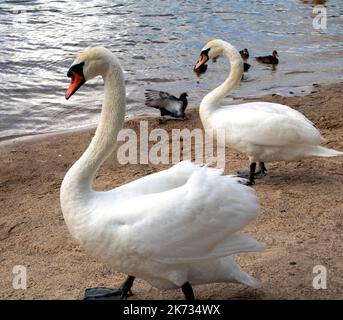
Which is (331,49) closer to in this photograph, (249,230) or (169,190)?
(249,230)

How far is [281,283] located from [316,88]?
747 centimetres

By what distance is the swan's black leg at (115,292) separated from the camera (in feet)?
13.7

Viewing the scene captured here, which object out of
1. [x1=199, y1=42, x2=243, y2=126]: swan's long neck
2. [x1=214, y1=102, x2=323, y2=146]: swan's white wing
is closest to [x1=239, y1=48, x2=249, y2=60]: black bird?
[x1=199, y1=42, x2=243, y2=126]: swan's long neck

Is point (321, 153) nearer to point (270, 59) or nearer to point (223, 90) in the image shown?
point (223, 90)

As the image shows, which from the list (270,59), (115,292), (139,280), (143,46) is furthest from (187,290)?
(143,46)

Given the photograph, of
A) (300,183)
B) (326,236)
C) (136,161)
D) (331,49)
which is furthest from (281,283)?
(331,49)

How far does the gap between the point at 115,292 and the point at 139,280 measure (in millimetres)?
330

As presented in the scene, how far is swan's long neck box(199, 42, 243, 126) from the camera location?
6824mm

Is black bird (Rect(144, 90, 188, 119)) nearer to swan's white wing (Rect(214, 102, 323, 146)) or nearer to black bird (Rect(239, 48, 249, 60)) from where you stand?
swan's white wing (Rect(214, 102, 323, 146))

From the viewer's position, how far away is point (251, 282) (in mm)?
3898

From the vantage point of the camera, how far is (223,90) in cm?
710

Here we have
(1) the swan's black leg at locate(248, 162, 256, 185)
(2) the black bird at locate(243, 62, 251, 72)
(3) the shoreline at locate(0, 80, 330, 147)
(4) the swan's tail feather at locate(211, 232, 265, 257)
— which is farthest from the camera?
(2) the black bird at locate(243, 62, 251, 72)

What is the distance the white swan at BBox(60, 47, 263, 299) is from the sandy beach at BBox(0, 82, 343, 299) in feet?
1.65

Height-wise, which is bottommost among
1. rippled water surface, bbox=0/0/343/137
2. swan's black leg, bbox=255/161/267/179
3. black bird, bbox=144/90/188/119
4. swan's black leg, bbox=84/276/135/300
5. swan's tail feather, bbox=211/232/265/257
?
rippled water surface, bbox=0/0/343/137
